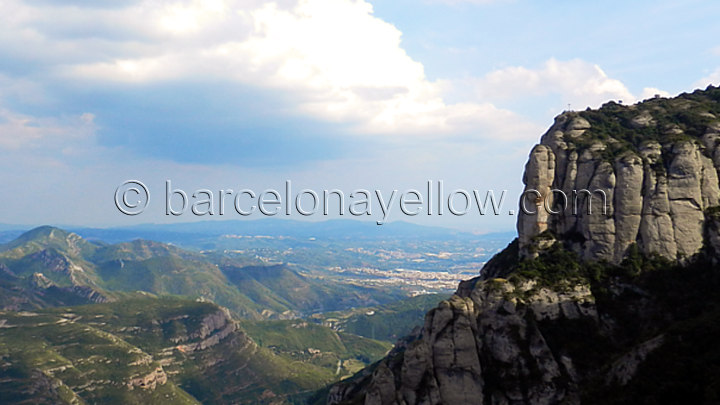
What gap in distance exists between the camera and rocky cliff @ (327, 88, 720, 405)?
221 ft

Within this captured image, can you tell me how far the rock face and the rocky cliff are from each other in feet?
0.62

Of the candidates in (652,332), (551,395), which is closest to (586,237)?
(652,332)

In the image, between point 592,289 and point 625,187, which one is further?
point 625,187

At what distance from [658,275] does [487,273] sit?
32598mm

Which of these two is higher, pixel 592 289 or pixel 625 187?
pixel 625 187

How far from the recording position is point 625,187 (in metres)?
80.1

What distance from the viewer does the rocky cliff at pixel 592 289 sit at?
6725cm

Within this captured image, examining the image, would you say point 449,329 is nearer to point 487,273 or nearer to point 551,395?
point 551,395

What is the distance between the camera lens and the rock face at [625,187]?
254ft

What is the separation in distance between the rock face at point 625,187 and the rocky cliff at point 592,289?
0.62ft

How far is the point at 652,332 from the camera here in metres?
66.8

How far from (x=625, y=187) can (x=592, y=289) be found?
57.9ft

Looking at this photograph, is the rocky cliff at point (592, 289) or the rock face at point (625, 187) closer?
the rocky cliff at point (592, 289)

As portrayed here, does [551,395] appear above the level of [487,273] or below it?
below
